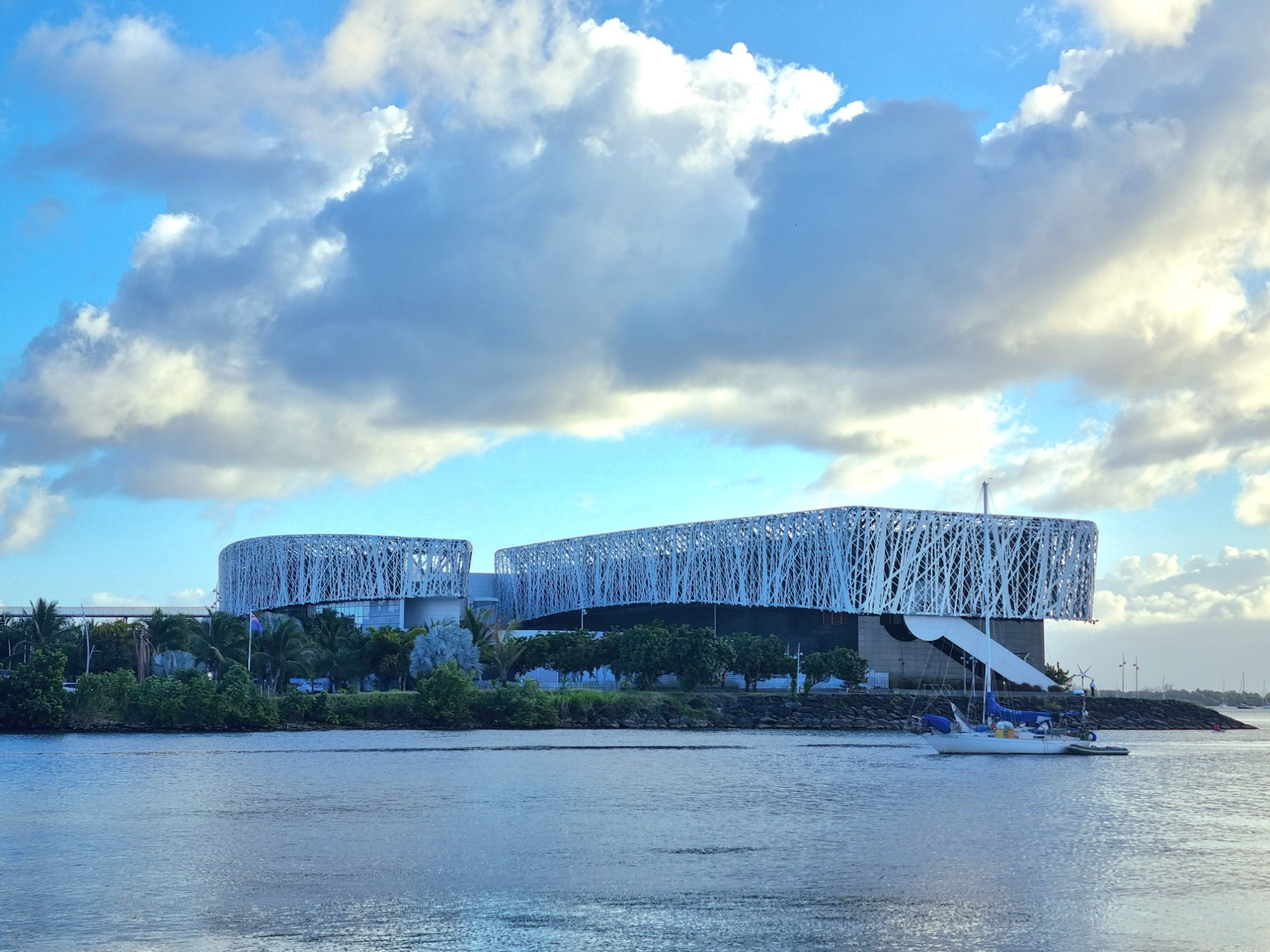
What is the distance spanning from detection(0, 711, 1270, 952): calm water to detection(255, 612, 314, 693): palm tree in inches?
1463

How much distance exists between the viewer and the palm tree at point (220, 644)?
4031 inches

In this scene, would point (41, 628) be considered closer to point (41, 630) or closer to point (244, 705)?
point (41, 630)

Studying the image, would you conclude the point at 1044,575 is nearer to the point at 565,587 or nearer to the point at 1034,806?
the point at 565,587

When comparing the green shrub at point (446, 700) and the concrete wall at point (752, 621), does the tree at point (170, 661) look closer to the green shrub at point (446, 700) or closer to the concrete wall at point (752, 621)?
the green shrub at point (446, 700)

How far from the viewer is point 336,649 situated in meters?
112

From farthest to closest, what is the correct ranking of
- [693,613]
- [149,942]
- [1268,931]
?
[693,613] < [1268,931] < [149,942]

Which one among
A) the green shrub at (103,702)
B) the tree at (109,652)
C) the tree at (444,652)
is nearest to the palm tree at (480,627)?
the tree at (444,652)

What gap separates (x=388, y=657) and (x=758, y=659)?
29217mm

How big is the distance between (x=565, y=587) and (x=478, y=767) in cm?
9638

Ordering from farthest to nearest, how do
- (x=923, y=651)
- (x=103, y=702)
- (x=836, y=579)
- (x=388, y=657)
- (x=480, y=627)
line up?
1. (x=923, y=651)
2. (x=836, y=579)
3. (x=480, y=627)
4. (x=388, y=657)
5. (x=103, y=702)

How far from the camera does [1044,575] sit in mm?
120250

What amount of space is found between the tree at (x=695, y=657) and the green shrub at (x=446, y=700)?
65.2 ft

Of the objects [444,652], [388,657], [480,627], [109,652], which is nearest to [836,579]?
[480,627]

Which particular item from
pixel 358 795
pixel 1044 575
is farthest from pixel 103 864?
pixel 1044 575
